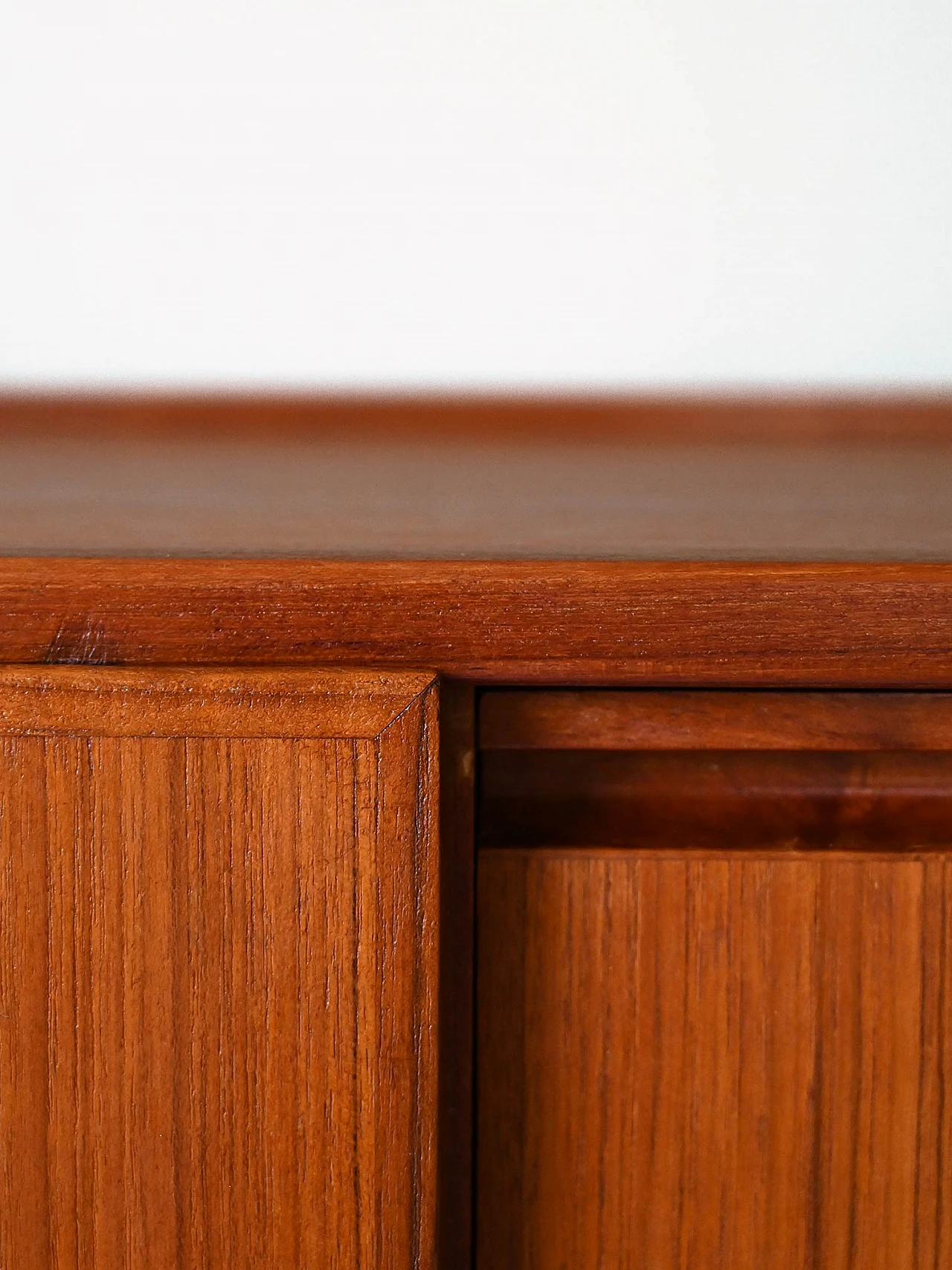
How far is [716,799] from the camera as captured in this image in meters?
0.21

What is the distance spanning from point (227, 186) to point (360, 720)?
0.42 metres

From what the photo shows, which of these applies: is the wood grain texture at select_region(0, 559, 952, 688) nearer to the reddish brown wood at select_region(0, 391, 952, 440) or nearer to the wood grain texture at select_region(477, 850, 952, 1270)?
the wood grain texture at select_region(477, 850, 952, 1270)

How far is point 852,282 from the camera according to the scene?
0.51 meters

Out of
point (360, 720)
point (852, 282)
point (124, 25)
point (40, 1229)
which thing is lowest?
point (40, 1229)

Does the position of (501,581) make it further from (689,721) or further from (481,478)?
(481,478)

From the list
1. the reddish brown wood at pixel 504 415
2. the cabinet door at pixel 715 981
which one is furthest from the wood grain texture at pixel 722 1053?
the reddish brown wood at pixel 504 415

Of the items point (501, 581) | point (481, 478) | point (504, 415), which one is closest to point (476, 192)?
point (504, 415)

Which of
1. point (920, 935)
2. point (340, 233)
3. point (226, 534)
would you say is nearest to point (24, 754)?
point (226, 534)

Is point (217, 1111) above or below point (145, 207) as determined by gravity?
below

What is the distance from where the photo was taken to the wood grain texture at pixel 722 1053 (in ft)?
0.68

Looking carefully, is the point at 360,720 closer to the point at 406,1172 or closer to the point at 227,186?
the point at 406,1172

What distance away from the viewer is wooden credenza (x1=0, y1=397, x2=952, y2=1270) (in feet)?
0.62

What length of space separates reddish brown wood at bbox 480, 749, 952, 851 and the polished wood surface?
0.15ft

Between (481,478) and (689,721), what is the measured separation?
159 millimetres
